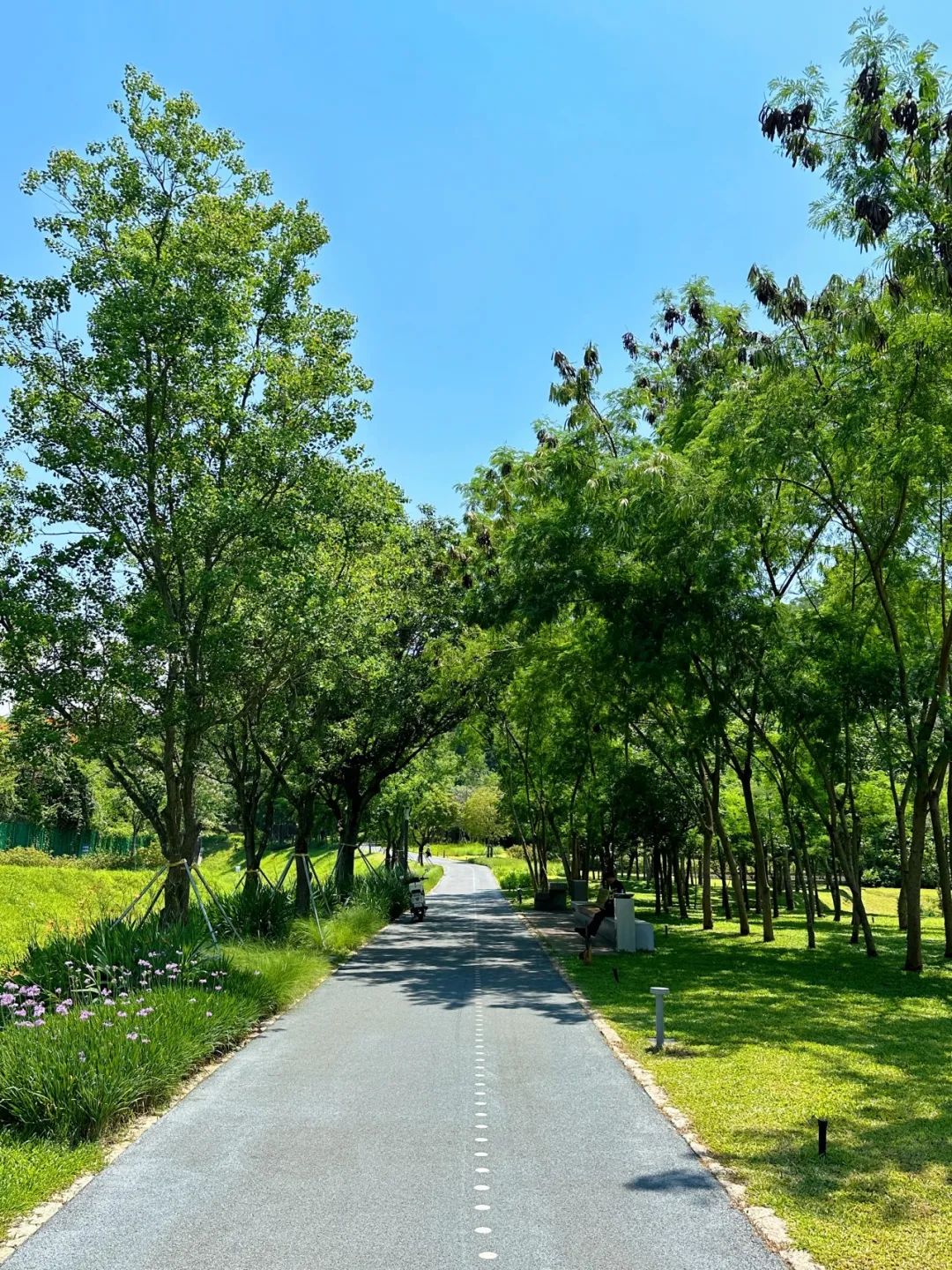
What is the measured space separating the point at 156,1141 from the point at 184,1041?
1571 millimetres

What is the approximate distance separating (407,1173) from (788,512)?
1327cm

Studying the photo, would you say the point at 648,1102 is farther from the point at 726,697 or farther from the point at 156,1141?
the point at 726,697

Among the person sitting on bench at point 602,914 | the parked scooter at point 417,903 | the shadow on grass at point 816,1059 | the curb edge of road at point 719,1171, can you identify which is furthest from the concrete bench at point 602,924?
the curb edge of road at point 719,1171

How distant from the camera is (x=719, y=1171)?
568 cm

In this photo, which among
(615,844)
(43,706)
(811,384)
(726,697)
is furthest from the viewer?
(615,844)

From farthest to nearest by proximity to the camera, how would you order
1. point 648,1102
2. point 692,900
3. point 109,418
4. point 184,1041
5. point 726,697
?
1. point 692,900
2. point 726,697
3. point 109,418
4. point 184,1041
5. point 648,1102

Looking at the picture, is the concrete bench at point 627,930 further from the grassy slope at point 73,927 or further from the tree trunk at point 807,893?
the grassy slope at point 73,927

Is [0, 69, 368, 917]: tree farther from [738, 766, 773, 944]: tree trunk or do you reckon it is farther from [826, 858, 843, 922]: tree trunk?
[826, 858, 843, 922]: tree trunk

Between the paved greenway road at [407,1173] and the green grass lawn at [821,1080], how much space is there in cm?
42

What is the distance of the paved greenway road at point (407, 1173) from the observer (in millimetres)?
4523

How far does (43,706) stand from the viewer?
11.6m

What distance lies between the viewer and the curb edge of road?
14.9ft

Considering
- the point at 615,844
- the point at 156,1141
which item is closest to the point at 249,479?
the point at 156,1141

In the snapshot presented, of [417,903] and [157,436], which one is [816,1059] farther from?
[417,903]
